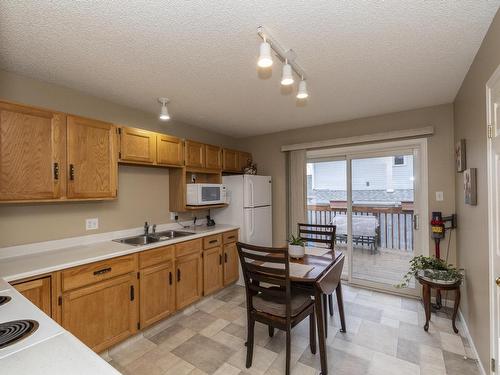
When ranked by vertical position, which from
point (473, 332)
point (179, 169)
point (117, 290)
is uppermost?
point (179, 169)

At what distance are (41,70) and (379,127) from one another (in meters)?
3.79

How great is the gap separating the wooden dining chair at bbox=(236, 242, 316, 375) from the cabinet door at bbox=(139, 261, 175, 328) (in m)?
1.04

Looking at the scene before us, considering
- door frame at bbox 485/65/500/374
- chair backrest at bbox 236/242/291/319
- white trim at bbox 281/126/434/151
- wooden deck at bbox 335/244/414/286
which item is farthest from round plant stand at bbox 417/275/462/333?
white trim at bbox 281/126/434/151

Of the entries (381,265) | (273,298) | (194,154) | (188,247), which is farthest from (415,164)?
(188,247)

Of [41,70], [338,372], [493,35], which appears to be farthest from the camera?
[41,70]

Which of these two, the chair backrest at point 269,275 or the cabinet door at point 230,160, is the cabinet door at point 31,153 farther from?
the cabinet door at point 230,160

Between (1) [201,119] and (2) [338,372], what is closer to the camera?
(2) [338,372]

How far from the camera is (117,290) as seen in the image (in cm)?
222

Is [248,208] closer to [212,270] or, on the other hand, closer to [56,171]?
[212,270]

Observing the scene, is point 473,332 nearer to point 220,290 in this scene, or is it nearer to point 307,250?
point 307,250

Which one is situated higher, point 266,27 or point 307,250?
point 266,27

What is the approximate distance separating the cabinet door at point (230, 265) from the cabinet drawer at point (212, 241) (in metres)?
0.18

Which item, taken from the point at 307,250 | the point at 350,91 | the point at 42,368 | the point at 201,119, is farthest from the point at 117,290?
the point at 350,91

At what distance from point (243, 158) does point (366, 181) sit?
2.01 m
